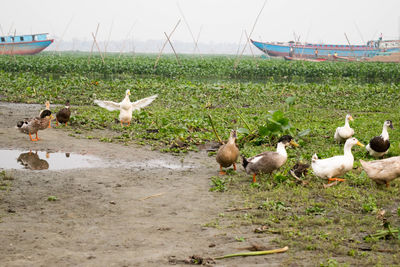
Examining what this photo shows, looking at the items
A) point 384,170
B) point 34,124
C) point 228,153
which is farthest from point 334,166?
point 34,124

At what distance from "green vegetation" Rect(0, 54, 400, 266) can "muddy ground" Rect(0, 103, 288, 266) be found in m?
0.41

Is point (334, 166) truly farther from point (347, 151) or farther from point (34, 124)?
point (34, 124)

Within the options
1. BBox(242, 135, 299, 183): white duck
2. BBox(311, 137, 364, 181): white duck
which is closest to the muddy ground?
BBox(242, 135, 299, 183): white duck

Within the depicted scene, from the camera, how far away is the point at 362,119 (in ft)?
42.7

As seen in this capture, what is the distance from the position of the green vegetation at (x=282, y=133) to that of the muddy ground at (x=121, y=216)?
0.41 meters

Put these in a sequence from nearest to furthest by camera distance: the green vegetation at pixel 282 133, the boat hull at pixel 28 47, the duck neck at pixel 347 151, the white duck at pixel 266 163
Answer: the green vegetation at pixel 282 133 → the duck neck at pixel 347 151 → the white duck at pixel 266 163 → the boat hull at pixel 28 47

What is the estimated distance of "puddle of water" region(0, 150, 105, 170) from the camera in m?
8.35

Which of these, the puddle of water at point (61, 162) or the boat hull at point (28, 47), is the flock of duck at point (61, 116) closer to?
Answer: the puddle of water at point (61, 162)

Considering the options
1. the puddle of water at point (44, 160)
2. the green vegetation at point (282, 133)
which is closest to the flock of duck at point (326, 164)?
the green vegetation at point (282, 133)

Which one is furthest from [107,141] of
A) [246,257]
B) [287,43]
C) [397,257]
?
[287,43]

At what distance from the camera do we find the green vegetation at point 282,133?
16.8 feet

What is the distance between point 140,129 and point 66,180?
424cm

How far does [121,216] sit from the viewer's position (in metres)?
5.91

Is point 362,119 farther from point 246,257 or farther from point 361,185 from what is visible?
point 246,257
